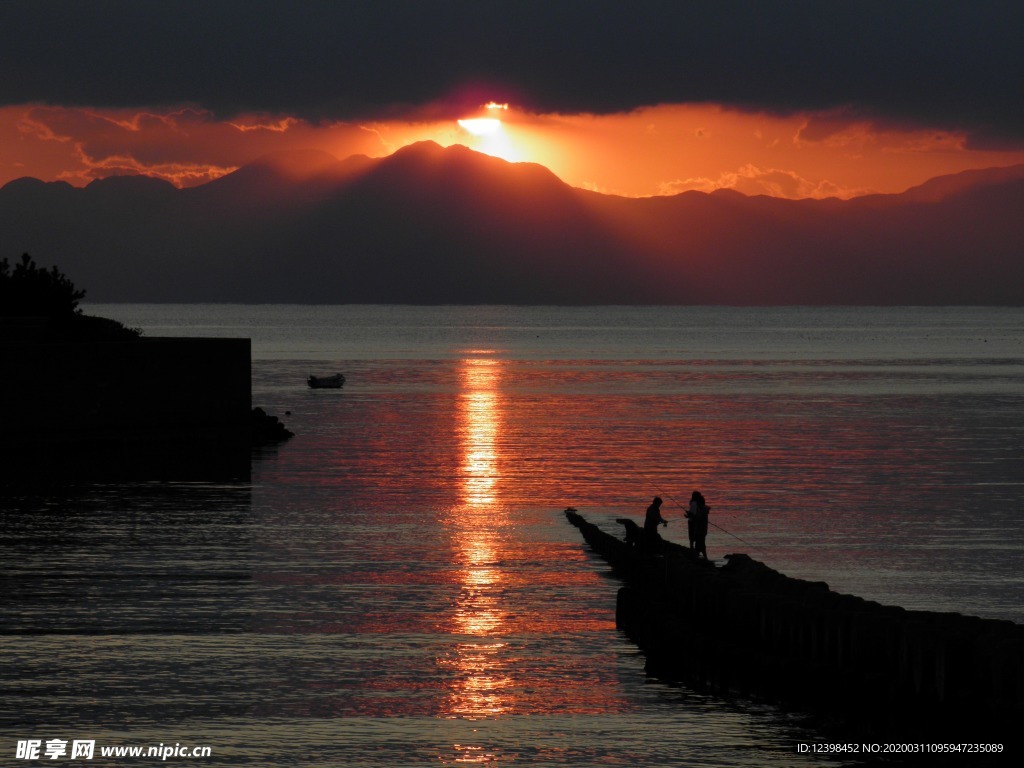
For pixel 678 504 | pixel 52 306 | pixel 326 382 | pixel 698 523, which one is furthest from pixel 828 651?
pixel 326 382

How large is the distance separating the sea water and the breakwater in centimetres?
63

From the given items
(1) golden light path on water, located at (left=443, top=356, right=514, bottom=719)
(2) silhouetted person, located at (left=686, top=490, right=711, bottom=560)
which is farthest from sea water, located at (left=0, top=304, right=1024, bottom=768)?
(2) silhouetted person, located at (left=686, top=490, right=711, bottom=560)

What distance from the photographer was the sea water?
76.7ft

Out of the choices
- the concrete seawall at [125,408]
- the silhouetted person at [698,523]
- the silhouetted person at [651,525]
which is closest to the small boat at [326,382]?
the concrete seawall at [125,408]

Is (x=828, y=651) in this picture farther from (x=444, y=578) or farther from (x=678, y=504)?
(x=678, y=504)

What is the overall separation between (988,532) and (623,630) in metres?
19.8

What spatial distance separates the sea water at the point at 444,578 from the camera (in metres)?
23.4

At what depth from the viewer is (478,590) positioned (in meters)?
35.8

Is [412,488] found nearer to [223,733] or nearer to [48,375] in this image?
[48,375]

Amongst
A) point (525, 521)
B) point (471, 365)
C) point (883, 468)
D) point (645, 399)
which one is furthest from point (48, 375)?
point (471, 365)

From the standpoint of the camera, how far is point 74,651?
27.9 m

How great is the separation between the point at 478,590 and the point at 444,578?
2.01m

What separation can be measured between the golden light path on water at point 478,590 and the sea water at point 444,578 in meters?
0.10

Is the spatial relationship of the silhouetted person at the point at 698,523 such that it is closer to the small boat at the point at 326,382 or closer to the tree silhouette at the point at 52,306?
the tree silhouette at the point at 52,306
